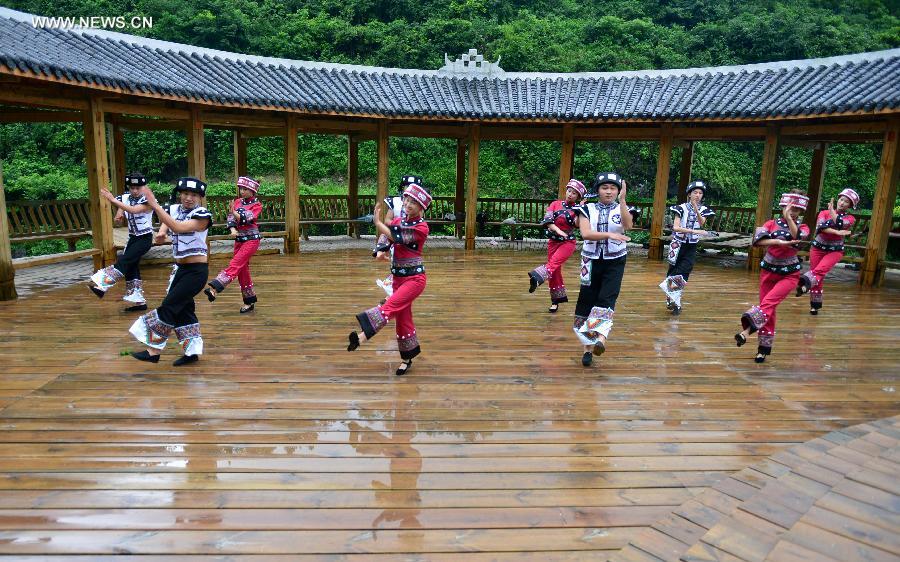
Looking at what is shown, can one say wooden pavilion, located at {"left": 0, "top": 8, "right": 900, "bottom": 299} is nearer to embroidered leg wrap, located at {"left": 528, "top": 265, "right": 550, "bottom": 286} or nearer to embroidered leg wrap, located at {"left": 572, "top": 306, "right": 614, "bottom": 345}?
embroidered leg wrap, located at {"left": 528, "top": 265, "right": 550, "bottom": 286}

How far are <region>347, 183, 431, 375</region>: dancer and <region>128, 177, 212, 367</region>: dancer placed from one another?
1.56m

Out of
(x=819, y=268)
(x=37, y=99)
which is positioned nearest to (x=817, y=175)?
(x=819, y=268)

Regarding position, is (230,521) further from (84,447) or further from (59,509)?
(84,447)

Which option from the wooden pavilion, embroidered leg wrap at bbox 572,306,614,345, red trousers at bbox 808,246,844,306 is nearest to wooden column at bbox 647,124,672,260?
the wooden pavilion

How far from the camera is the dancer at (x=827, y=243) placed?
317 inches

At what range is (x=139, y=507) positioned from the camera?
3287 millimetres

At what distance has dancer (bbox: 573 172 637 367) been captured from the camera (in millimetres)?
5633

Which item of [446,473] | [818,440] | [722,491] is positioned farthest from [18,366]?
[818,440]

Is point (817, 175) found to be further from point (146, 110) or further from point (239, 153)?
point (146, 110)

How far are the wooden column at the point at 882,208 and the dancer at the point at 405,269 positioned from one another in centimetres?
885

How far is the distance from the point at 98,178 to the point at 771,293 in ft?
29.8

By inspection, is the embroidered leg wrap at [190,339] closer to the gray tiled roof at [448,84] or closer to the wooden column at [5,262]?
the wooden column at [5,262]

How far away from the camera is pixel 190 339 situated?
570 centimetres

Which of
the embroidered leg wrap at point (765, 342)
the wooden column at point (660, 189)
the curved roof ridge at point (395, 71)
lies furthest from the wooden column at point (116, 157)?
the embroidered leg wrap at point (765, 342)
